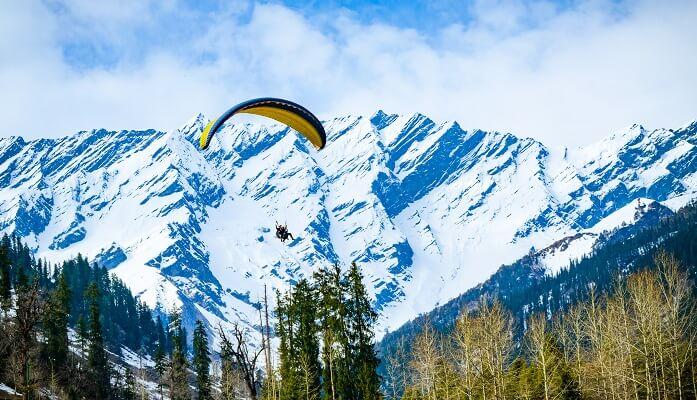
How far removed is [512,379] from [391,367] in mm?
26736

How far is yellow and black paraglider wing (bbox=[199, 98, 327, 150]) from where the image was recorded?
48.6 meters

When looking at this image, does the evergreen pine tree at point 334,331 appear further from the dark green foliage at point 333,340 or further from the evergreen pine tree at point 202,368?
the evergreen pine tree at point 202,368

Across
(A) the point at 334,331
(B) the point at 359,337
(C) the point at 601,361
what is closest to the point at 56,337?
(A) the point at 334,331

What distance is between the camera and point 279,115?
5316 cm

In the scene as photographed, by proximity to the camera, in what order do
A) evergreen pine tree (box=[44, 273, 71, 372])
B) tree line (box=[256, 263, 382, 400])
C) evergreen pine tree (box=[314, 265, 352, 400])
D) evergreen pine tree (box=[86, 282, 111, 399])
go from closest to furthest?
tree line (box=[256, 263, 382, 400]) → evergreen pine tree (box=[314, 265, 352, 400]) → evergreen pine tree (box=[44, 273, 71, 372]) → evergreen pine tree (box=[86, 282, 111, 399])

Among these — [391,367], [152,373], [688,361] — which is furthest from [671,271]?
[152,373]

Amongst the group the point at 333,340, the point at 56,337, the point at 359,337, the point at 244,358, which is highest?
the point at 56,337

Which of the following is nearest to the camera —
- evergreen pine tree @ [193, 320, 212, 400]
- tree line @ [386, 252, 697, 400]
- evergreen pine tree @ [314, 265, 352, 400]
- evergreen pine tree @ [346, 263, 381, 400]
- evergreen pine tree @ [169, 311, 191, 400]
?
tree line @ [386, 252, 697, 400]

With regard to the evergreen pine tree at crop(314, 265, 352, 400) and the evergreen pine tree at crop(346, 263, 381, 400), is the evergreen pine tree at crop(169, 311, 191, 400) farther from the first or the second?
the evergreen pine tree at crop(346, 263, 381, 400)

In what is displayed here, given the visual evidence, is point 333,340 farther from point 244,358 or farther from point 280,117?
point 244,358

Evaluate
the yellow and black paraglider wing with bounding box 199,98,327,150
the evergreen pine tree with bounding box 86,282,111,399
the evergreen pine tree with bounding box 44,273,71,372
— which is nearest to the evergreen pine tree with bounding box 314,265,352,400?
the yellow and black paraglider wing with bounding box 199,98,327,150

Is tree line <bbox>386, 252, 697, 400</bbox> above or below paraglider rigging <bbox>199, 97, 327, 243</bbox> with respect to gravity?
below

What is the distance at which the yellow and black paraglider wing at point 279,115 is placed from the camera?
159ft

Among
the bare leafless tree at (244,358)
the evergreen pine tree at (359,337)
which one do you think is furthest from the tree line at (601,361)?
the bare leafless tree at (244,358)
